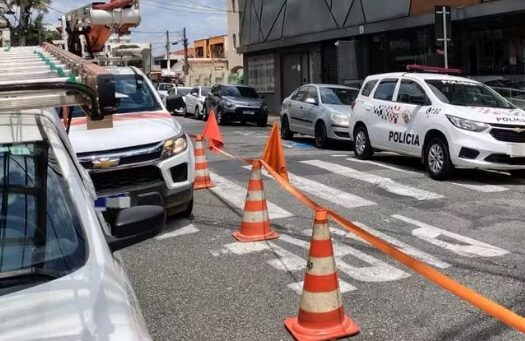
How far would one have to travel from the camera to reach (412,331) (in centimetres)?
425

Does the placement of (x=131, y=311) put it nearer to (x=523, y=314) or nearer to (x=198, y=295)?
(x=198, y=295)

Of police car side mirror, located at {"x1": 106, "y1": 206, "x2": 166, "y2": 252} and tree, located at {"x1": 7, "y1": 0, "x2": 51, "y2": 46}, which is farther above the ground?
tree, located at {"x1": 7, "y1": 0, "x2": 51, "y2": 46}

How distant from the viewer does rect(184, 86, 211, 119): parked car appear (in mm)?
27750

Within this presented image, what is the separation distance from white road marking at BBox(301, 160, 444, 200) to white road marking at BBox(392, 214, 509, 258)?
173 centimetres

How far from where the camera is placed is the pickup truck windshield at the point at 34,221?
2434 mm

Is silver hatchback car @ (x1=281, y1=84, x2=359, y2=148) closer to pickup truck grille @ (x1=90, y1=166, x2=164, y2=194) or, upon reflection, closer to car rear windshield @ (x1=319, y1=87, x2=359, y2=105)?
car rear windshield @ (x1=319, y1=87, x2=359, y2=105)

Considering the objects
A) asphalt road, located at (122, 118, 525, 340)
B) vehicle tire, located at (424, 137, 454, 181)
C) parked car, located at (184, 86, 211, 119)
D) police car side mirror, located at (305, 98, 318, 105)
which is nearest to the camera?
asphalt road, located at (122, 118, 525, 340)

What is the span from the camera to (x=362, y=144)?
12531 mm

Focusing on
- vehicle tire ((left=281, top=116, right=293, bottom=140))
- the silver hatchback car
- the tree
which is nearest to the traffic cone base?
the silver hatchback car

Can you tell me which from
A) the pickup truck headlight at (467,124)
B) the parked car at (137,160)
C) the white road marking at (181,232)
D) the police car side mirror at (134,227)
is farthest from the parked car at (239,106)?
the police car side mirror at (134,227)

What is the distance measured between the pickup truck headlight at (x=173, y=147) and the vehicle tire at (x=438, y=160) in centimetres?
460

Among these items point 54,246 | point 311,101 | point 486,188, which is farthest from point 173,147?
point 311,101

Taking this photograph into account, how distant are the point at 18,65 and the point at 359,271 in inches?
129

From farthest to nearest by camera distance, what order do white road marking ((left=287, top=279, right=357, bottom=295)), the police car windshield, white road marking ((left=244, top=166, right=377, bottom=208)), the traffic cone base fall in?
the police car windshield, white road marking ((left=244, top=166, right=377, bottom=208)), white road marking ((left=287, top=279, right=357, bottom=295)), the traffic cone base
